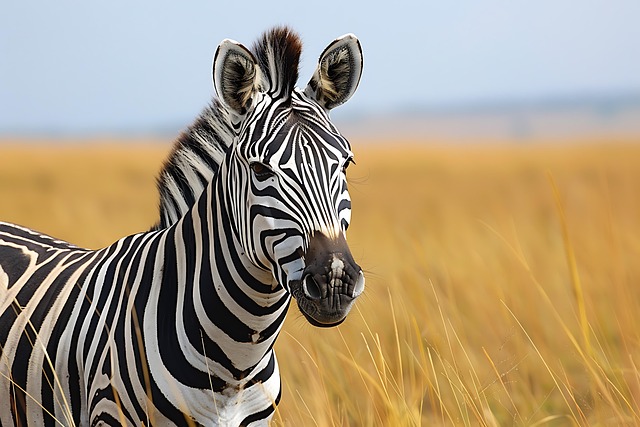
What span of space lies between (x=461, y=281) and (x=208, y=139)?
5424 millimetres

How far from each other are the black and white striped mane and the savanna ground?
1.70ft

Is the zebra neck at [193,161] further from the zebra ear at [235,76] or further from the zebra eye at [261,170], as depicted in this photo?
the zebra eye at [261,170]

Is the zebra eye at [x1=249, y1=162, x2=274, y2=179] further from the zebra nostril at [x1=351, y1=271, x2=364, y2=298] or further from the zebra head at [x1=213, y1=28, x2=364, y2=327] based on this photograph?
the zebra nostril at [x1=351, y1=271, x2=364, y2=298]

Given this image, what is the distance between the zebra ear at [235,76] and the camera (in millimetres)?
3031

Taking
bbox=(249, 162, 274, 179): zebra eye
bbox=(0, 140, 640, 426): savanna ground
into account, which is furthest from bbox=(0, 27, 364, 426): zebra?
bbox=(0, 140, 640, 426): savanna ground

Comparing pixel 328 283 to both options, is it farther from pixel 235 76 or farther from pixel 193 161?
pixel 193 161

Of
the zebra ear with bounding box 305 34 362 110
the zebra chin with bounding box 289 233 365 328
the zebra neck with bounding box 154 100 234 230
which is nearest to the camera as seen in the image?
the zebra chin with bounding box 289 233 365 328

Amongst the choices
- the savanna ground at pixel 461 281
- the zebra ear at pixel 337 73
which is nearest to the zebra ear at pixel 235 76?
the zebra ear at pixel 337 73

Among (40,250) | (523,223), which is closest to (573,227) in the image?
(523,223)

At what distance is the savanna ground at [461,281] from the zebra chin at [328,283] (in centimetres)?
32

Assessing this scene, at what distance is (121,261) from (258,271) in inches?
32.8

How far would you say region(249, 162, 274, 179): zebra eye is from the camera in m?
2.84

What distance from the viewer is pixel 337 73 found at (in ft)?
10.7

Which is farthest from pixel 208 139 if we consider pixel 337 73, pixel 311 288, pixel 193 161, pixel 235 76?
pixel 311 288
